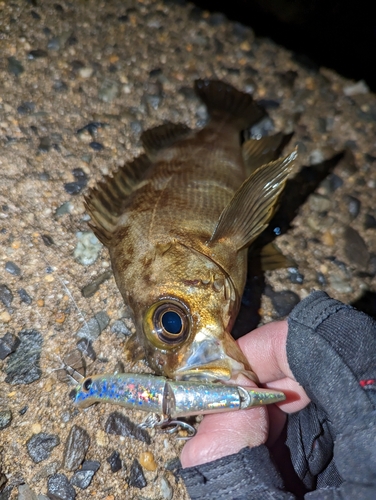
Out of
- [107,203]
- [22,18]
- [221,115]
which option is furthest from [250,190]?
[22,18]

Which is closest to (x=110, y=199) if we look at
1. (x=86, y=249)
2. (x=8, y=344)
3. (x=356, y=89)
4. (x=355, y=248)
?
(x=86, y=249)

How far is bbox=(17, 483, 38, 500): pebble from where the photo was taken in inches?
99.0

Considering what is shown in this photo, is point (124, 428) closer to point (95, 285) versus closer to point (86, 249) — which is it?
point (95, 285)

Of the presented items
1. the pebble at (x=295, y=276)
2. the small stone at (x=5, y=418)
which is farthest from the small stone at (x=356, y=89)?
the small stone at (x=5, y=418)

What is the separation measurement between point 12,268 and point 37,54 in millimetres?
1884

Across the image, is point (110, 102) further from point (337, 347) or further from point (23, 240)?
point (337, 347)

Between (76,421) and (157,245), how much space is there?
1.20 meters

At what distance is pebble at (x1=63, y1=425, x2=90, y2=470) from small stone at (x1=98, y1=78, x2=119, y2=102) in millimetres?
2512

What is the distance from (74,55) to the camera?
3.74 m

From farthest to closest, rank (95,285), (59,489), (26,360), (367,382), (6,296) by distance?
(95,285)
(6,296)
(26,360)
(59,489)
(367,382)

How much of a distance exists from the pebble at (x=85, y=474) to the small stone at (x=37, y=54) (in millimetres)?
3107

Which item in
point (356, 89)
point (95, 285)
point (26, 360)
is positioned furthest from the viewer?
point (356, 89)

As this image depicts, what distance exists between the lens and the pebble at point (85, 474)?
2.56 m

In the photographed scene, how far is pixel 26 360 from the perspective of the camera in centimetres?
276
